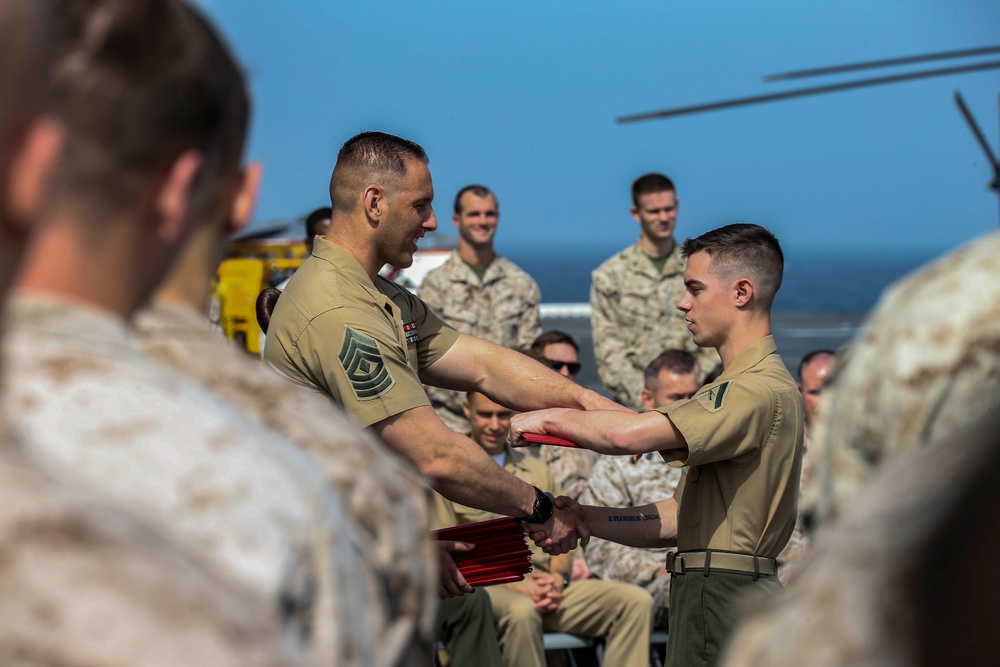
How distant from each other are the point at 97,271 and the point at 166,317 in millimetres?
161

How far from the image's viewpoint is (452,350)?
4.12m

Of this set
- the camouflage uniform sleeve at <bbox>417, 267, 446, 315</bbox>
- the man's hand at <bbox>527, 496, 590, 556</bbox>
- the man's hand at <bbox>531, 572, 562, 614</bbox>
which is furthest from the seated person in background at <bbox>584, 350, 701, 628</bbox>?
the camouflage uniform sleeve at <bbox>417, 267, 446, 315</bbox>

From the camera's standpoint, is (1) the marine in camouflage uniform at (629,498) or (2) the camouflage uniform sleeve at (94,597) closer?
(2) the camouflage uniform sleeve at (94,597)

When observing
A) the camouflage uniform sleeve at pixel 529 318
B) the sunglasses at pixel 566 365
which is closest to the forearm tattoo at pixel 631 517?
the sunglasses at pixel 566 365

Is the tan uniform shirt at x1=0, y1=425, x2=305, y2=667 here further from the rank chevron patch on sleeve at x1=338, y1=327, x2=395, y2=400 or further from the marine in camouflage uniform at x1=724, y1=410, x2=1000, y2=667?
the rank chevron patch on sleeve at x1=338, y1=327, x2=395, y2=400

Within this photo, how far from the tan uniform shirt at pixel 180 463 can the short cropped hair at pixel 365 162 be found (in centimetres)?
287

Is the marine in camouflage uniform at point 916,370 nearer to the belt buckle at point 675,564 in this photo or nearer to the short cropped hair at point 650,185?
the belt buckle at point 675,564

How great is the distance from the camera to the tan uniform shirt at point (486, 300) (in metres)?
7.74

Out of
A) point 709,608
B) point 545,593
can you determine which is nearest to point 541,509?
point 709,608

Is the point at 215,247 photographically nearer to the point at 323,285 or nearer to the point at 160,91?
the point at 160,91

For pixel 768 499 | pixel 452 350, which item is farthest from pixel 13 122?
pixel 452 350

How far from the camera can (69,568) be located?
823 mm

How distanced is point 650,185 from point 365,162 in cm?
385

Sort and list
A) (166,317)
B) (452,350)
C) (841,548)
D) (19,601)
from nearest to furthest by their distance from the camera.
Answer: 1. (19,601)
2. (841,548)
3. (166,317)
4. (452,350)
